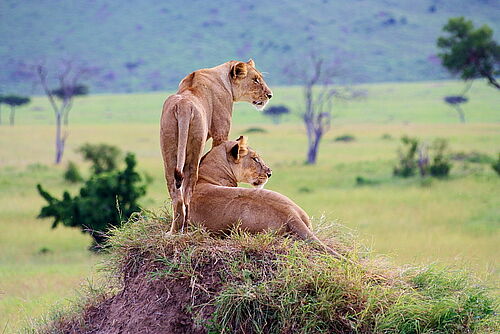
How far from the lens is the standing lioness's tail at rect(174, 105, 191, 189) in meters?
5.64

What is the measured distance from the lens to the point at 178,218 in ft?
18.9

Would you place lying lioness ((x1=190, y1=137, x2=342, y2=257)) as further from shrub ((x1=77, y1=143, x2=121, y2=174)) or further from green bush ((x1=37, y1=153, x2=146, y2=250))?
shrub ((x1=77, y1=143, x2=121, y2=174))

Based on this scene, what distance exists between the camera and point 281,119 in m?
69.8

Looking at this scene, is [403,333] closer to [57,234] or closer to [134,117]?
[57,234]

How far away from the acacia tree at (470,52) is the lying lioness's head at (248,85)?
23960mm

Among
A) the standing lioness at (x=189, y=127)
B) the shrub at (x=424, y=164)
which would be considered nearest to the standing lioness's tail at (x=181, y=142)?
the standing lioness at (x=189, y=127)

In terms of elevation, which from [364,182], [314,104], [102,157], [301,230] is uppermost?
[301,230]

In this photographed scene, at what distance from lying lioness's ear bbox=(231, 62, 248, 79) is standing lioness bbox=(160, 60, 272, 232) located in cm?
15

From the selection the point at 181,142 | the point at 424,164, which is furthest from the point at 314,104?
the point at 181,142

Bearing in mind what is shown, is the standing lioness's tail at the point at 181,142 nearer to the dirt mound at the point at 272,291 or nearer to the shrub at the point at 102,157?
the dirt mound at the point at 272,291

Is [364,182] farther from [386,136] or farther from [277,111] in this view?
[277,111]

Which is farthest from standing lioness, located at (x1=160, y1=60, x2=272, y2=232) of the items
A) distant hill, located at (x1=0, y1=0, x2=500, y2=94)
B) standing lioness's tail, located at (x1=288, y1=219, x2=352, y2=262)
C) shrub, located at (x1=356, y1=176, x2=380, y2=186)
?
distant hill, located at (x1=0, y1=0, x2=500, y2=94)

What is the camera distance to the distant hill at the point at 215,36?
3809 inches

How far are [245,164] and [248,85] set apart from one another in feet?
2.70
